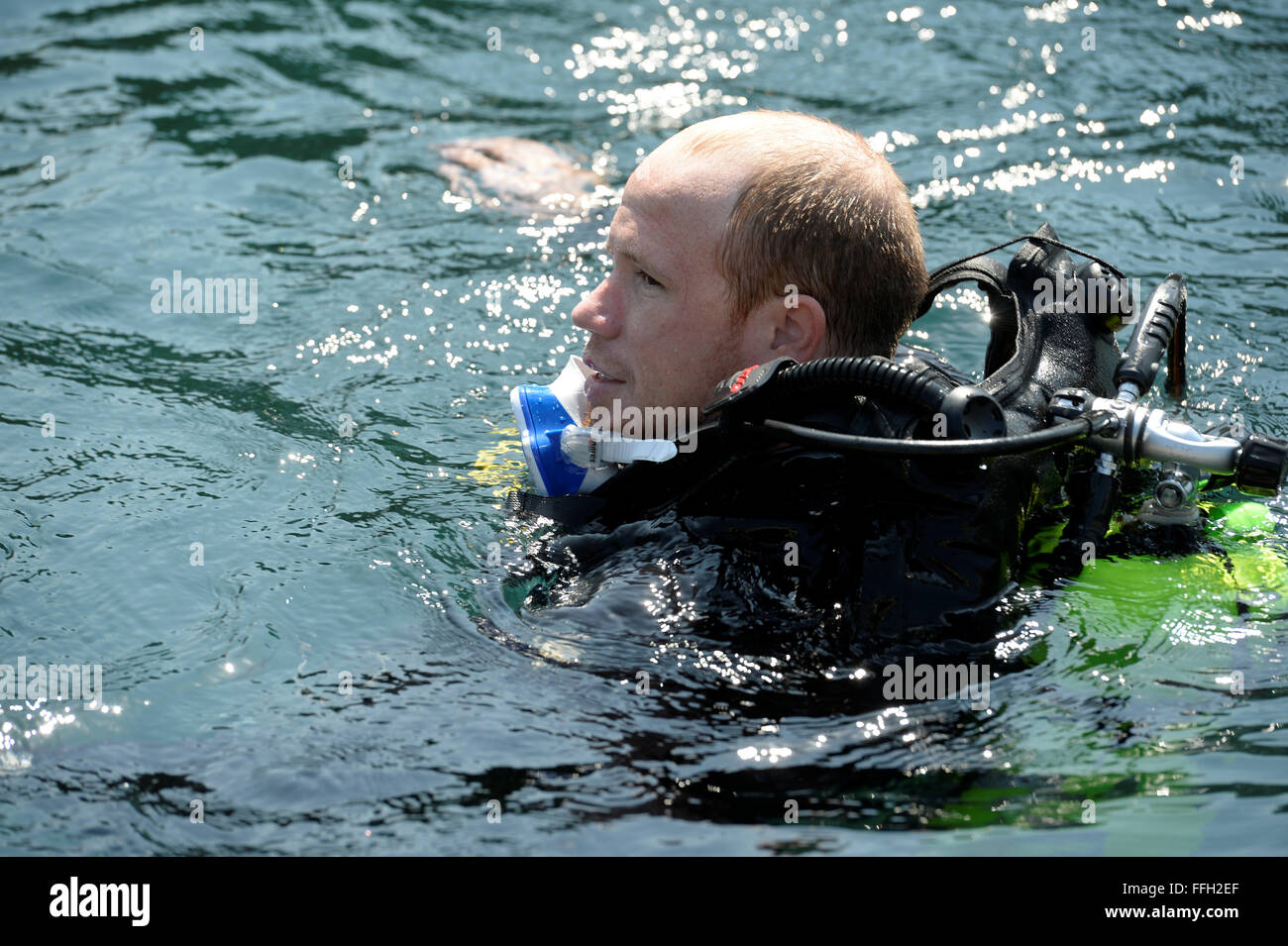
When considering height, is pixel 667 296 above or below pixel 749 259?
below

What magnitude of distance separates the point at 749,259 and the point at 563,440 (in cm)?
62

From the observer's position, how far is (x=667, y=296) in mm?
3090

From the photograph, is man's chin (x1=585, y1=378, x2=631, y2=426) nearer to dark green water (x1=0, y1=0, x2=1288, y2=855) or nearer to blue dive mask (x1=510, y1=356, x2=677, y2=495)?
blue dive mask (x1=510, y1=356, x2=677, y2=495)

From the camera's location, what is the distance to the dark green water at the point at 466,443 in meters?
2.60

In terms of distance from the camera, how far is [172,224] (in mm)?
5355

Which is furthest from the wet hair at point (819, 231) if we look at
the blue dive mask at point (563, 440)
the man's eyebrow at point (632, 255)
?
the blue dive mask at point (563, 440)

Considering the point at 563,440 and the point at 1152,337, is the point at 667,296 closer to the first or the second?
the point at 563,440

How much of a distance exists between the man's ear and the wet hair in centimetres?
2

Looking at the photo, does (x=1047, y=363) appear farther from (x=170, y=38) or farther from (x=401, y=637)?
(x=170, y=38)

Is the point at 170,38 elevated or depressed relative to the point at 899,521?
elevated

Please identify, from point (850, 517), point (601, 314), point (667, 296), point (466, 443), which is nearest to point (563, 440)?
point (601, 314)

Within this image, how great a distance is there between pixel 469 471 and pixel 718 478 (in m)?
1.15
